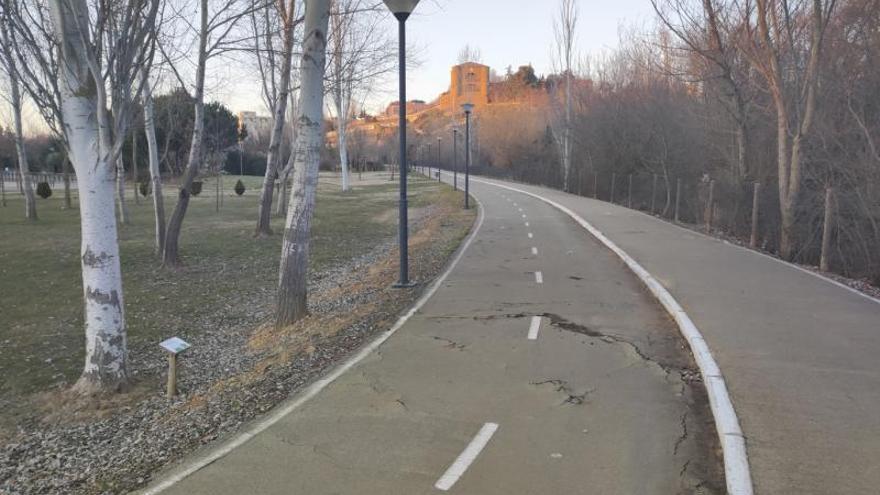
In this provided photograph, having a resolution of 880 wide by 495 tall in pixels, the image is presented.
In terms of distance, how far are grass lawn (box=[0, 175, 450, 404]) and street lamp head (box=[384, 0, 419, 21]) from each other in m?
5.91

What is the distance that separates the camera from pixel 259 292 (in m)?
14.4

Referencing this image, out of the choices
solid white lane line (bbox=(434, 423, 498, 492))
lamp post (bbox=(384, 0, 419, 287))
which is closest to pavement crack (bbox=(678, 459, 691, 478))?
solid white lane line (bbox=(434, 423, 498, 492))

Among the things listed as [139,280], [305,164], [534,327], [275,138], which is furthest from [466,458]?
[275,138]

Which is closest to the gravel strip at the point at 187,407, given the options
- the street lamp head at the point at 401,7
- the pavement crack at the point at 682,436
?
the pavement crack at the point at 682,436

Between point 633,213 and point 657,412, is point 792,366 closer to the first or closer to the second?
point 657,412

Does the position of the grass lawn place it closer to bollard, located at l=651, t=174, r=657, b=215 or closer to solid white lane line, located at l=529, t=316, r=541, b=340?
solid white lane line, located at l=529, t=316, r=541, b=340

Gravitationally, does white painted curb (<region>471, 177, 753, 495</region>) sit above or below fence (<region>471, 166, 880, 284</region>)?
below

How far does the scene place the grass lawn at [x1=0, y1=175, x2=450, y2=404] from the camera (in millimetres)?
10055

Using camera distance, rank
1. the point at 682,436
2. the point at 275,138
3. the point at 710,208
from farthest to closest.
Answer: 1. the point at 275,138
2. the point at 710,208
3. the point at 682,436

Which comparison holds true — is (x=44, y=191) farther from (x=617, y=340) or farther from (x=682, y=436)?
(x=682, y=436)

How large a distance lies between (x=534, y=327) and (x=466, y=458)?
A: 412 cm

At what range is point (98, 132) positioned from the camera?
765 cm

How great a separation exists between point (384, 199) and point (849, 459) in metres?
39.5

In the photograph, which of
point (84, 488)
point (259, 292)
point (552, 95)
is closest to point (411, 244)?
point (259, 292)
